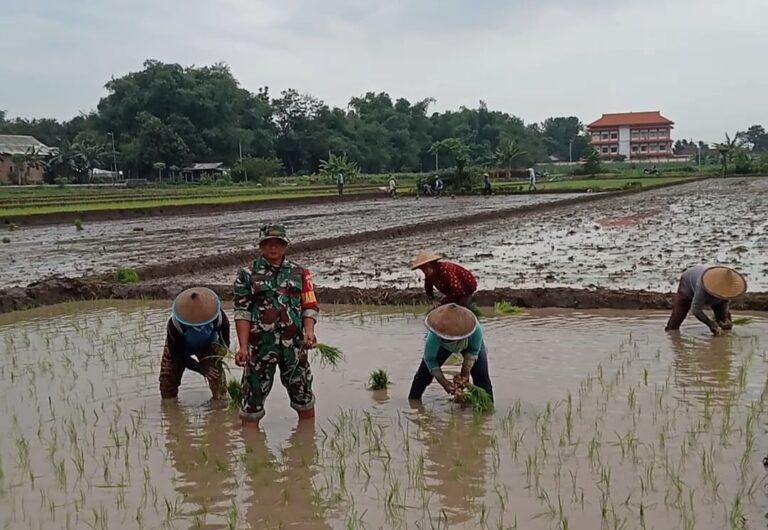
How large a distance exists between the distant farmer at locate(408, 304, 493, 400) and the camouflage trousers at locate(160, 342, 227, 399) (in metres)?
1.36

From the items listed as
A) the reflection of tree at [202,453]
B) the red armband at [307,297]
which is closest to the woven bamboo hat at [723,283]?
the red armband at [307,297]

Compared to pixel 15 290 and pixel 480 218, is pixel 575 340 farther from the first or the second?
pixel 480 218

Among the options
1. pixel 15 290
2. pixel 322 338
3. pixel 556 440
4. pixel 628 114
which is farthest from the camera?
pixel 628 114

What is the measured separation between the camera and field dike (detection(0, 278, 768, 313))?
8.48 m

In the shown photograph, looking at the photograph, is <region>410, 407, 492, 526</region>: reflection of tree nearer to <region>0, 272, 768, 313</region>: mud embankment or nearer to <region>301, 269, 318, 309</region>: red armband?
<region>301, 269, 318, 309</region>: red armband

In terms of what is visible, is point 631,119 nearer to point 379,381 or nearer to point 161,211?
point 161,211

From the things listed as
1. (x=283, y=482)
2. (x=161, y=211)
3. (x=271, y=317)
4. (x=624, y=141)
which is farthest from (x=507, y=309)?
(x=624, y=141)

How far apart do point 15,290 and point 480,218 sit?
1417cm

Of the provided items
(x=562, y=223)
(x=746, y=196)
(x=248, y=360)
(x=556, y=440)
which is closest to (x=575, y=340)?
(x=556, y=440)

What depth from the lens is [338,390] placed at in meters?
5.63

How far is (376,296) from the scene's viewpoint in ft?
30.9

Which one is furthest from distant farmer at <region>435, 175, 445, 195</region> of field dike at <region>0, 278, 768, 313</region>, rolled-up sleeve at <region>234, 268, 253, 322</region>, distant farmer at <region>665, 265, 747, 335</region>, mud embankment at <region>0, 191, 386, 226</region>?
rolled-up sleeve at <region>234, 268, 253, 322</region>

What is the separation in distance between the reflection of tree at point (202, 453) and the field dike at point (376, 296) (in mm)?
4304

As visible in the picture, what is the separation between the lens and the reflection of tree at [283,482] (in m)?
3.51
